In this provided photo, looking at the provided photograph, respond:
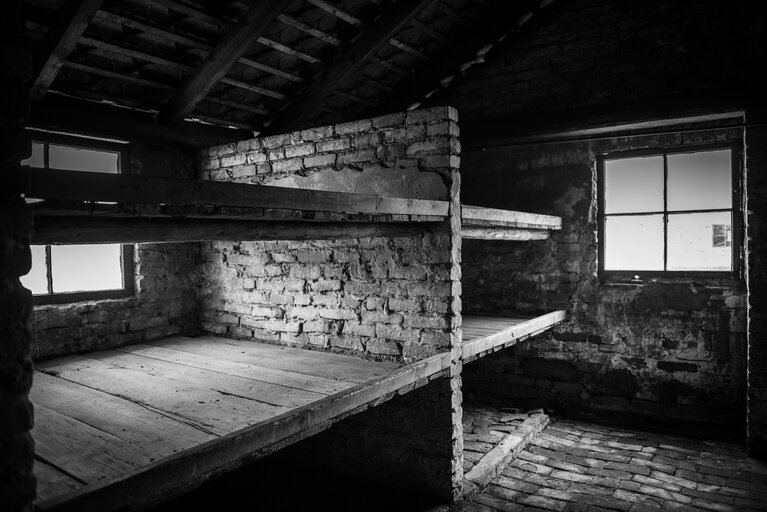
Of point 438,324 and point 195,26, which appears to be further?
point 195,26

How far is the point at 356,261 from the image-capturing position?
3.50 meters

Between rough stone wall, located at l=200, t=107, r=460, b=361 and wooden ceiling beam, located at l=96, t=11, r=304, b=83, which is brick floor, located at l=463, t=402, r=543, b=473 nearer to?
rough stone wall, located at l=200, t=107, r=460, b=361

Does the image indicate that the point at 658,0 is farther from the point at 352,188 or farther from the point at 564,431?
the point at 564,431

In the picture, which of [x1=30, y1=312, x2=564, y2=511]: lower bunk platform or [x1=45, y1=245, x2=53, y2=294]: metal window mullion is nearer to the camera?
[x1=30, y1=312, x2=564, y2=511]: lower bunk platform

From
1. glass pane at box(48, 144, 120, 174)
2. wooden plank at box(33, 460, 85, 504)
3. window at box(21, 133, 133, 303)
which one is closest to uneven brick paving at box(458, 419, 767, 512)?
wooden plank at box(33, 460, 85, 504)

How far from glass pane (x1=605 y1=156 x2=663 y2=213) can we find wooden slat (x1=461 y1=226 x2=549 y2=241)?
2.45ft

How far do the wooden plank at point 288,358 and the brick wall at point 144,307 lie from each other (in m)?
0.23

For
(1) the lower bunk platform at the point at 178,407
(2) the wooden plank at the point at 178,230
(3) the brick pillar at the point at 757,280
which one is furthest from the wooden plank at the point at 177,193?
(3) the brick pillar at the point at 757,280

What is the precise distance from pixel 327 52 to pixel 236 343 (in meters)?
2.57

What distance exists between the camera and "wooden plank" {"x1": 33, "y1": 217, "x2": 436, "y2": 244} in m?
1.83

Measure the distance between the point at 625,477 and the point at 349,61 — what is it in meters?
3.98

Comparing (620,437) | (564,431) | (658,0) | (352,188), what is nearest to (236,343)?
(352,188)

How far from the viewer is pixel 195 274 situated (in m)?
4.38

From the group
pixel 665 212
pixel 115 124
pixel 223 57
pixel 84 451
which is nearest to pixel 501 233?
pixel 665 212
